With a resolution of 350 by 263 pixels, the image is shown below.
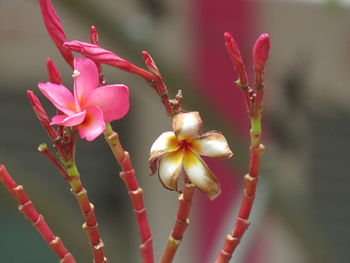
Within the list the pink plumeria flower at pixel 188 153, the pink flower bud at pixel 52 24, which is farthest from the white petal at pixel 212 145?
the pink flower bud at pixel 52 24

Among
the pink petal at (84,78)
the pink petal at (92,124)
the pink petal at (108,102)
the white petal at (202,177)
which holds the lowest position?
the white petal at (202,177)

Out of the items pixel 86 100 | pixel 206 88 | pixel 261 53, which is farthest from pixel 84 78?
pixel 206 88

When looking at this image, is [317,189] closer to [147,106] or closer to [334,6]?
[147,106]

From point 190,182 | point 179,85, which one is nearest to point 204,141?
point 190,182

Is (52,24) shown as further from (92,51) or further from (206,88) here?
(206,88)

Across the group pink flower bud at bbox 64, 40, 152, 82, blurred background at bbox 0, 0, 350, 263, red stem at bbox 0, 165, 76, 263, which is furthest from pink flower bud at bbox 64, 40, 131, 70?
blurred background at bbox 0, 0, 350, 263

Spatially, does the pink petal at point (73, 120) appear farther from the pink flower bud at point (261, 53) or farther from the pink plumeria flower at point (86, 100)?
the pink flower bud at point (261, 53)
